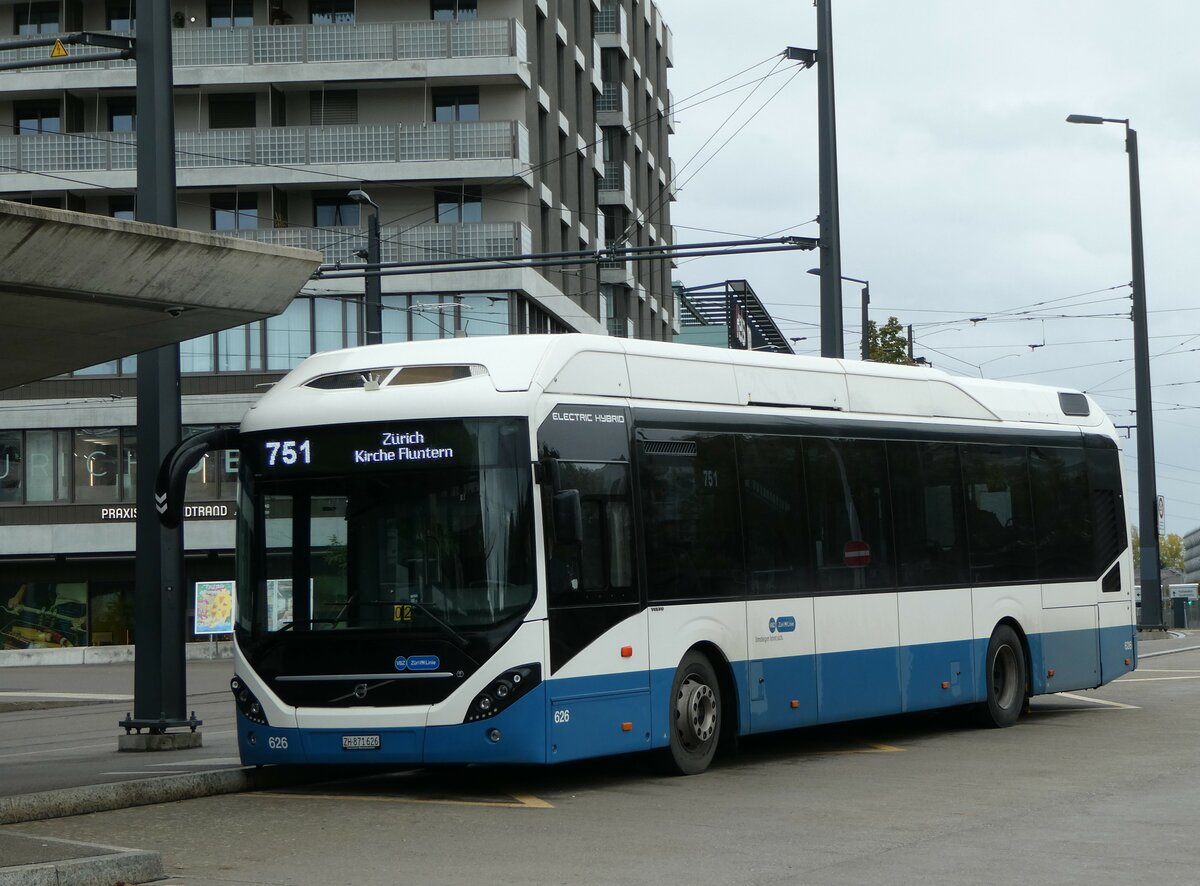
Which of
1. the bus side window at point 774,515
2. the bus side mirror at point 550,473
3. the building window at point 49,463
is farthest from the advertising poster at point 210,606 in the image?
the bus side mirror at point 550,473

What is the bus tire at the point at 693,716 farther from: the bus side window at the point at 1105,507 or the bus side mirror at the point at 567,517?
the bus side window at the point at 1105,507

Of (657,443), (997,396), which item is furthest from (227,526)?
(657,443)

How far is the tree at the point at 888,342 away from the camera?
49.3 meters

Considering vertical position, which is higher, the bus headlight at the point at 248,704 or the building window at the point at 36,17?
the building window at the point at 36,17

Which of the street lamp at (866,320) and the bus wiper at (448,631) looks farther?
the street lamp at (866,320)

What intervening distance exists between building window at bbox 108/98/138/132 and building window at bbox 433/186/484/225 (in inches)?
353

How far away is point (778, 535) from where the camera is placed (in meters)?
14.2

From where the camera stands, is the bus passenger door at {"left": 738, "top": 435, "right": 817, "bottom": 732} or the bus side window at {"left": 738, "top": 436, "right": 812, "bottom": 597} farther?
the bus side window at {"left": 738, "top": 436, "right": 812, "bottom": 597}

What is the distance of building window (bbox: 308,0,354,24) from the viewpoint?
159 feet

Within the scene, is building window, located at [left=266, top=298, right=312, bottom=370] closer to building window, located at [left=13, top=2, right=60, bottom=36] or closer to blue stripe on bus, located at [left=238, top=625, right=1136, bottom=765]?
building window, located at [left=13, top=2, right=60, bottom=36]

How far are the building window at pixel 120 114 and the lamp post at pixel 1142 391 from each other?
25360 mm

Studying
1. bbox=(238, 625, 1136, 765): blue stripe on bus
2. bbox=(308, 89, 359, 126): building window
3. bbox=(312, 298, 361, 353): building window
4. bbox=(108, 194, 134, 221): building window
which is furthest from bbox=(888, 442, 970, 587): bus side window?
bbox=(108, 194, 134, 221): building window

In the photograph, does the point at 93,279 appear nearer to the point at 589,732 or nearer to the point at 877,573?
the point at 589,732

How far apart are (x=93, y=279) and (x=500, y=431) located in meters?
2.74
